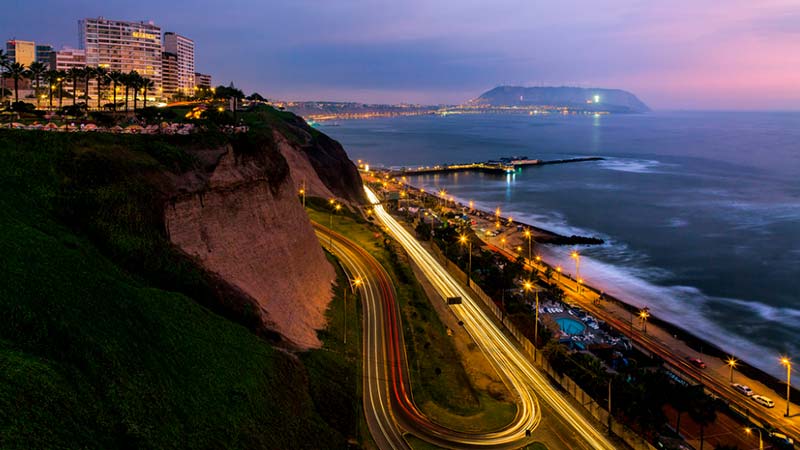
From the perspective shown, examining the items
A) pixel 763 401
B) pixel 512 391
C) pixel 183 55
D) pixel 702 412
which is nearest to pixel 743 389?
pixel 763 401

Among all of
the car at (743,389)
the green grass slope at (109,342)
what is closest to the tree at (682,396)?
the car at (743,389)

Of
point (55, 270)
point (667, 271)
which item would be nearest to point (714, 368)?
point (667, 271)

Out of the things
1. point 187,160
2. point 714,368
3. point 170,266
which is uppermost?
point 187,160

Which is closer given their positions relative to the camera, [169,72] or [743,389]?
[743,389]

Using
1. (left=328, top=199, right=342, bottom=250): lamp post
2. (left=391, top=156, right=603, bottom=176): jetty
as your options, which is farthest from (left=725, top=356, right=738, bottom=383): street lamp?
(left=391, top=156, right=603, bottom=176): jetty

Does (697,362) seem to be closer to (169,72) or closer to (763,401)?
(763,401)

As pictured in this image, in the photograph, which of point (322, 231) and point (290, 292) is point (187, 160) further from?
point (322, 231)

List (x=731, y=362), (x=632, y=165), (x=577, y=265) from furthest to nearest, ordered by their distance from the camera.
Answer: (x=632, y=165)
(x=577, y=265)
(x=731, y=362)
